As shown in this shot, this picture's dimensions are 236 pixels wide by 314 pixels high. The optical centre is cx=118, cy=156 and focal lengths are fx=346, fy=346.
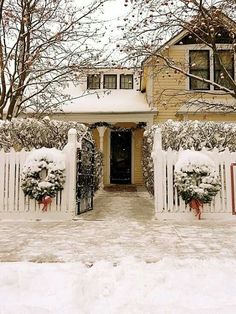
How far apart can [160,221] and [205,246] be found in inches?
88.9

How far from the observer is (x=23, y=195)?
7480 mm

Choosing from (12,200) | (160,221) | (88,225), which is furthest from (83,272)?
(12,200)

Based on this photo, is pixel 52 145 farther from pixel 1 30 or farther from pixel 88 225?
pixel 1 30

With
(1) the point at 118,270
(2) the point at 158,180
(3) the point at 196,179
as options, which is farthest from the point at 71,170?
(1) the point at 118,270

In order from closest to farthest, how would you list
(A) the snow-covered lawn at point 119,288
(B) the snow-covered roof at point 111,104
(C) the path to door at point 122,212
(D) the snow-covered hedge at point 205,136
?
(A) the snow-covered lawn at point 119,288 → (C) the path to door at point 122,212 → (D) the snow-covered hedge at point 205,136 → (B) the snow-covered roof at point 111,104

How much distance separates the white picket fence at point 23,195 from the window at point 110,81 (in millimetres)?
12054

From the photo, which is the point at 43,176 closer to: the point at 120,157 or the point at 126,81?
the point at 120,157

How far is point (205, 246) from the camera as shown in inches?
193

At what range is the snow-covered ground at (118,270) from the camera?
282 cm

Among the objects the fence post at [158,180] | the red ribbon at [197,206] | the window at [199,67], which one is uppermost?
the window at [199,67]

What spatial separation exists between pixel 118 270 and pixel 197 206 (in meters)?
3.92

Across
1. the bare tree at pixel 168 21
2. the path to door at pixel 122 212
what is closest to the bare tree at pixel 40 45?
the bare tree at pixel 168 21

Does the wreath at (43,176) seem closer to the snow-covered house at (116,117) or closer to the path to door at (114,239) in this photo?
the path to door at (114,239)

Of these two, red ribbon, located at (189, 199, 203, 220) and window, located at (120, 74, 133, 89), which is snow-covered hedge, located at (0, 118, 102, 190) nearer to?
red ribbon, located at (189, 199, 203, 220)
